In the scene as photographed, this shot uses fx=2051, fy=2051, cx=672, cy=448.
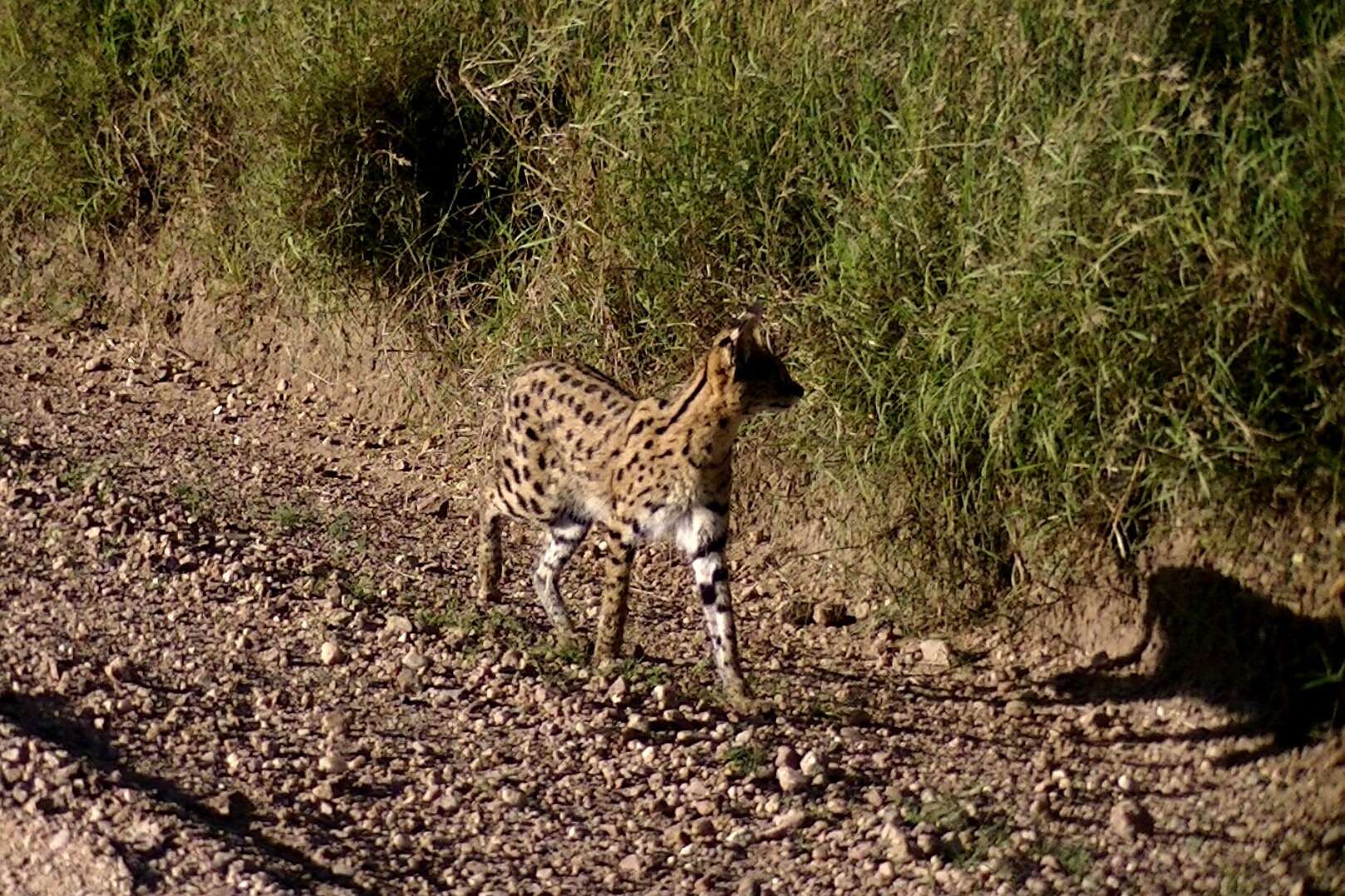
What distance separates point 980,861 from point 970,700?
1242mm

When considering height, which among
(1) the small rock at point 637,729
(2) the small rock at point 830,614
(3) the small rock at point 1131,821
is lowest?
(2) the small rock at point 830,614

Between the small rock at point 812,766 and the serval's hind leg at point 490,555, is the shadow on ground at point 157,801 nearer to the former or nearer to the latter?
the small rock at point 812,766

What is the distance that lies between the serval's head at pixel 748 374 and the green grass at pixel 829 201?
37 centimetres

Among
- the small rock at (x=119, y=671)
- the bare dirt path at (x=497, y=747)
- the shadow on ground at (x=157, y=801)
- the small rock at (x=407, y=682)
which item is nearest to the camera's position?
the shadow on ground at (x=157, y=801)

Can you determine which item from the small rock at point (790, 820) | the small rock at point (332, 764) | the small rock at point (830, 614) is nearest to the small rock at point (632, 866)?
the small rock at point (790, 820)

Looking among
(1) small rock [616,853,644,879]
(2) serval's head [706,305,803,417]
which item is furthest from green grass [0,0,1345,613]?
(1) small rock [616,853,644,879]

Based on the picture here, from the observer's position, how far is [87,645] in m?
6.46

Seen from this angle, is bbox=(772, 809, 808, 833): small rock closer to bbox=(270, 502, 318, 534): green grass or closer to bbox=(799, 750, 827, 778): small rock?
bbox=(799, 750, 827, 778): small rock

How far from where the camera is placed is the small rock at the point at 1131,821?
5.50m

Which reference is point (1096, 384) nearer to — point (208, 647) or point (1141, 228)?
point (1141, 228)

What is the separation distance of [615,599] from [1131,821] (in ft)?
6.24

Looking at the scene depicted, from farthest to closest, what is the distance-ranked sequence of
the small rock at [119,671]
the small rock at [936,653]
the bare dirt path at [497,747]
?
the small rock at [936,653]
the small rock at [119,671]
the bare dirt path at [497,747]

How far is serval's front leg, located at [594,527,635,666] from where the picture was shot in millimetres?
6688

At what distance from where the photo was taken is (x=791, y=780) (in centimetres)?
580
